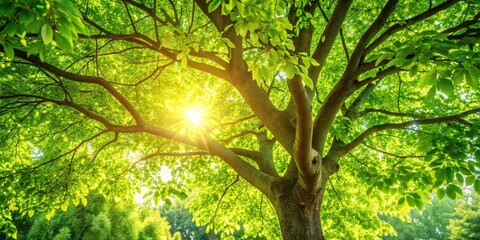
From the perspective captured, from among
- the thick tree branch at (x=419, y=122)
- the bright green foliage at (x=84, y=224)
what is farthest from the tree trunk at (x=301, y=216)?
the bright green foliage at (x=84, y=224)

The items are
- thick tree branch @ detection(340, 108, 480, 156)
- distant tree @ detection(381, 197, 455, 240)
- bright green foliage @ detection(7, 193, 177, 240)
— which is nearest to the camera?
thick tree branch @ detection(340, 108, 480, 156)

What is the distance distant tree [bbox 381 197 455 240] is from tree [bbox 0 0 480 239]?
39298 millimetres

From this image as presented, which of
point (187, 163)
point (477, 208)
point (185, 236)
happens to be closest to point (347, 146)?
point (187, 163)

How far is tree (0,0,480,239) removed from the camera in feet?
8.05

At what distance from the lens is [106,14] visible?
779cm

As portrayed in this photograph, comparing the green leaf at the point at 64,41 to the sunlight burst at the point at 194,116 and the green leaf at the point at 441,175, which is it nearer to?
the green leaf at the point at 441,175

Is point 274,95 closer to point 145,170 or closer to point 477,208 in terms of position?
point 145,170

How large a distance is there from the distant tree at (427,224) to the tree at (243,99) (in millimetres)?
39298

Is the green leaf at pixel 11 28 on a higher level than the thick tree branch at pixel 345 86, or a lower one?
lower

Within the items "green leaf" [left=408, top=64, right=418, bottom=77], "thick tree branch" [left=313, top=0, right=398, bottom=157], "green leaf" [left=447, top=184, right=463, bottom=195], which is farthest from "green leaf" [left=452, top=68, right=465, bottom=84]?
"thick tree branch" [left=313, top=0, right=398, bottom=157]

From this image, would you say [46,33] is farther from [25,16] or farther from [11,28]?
[11,28]

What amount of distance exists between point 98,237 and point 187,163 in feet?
61.1

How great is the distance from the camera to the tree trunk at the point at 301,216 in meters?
3.77

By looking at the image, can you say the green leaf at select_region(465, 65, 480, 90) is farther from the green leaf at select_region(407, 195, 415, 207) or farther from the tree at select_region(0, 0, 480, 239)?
the green leaf at select_region(407, 195, 415, 207)
